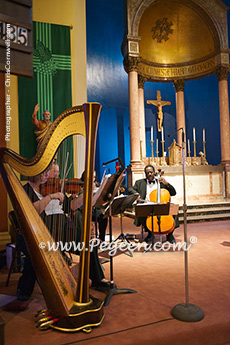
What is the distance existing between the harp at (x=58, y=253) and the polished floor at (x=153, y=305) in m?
0.15

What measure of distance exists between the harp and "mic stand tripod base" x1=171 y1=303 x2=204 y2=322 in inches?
23.0

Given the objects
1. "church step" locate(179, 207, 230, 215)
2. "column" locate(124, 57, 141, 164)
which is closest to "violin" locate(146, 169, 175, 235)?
"church step" locate(179, 207, 230, 215)

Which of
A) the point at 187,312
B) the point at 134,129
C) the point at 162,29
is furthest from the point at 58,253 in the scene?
the point at 162,29

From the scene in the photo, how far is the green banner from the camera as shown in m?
5.36

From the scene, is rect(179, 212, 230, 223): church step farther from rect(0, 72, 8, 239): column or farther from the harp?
the harp

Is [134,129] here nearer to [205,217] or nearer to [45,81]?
[205,217]

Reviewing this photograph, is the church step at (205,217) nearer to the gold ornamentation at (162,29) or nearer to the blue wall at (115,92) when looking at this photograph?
the blue wall at (115,92)

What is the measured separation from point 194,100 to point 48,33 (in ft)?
24.1

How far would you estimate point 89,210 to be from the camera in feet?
6.03

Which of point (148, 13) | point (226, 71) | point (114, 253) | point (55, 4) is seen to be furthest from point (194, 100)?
point (114, 253)

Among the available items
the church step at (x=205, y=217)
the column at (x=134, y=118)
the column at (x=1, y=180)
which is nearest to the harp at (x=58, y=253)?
the column at (x=1, y=180)

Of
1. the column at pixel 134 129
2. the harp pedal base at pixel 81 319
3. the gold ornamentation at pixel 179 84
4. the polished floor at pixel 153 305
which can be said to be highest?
the gold ornamentation at pixel 179 84

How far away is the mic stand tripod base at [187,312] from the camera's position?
85.5 inches

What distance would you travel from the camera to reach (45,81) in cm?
551
